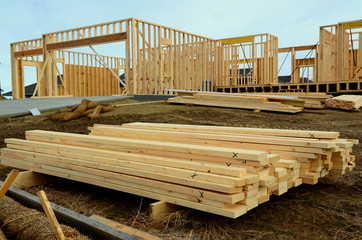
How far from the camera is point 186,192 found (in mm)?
3520

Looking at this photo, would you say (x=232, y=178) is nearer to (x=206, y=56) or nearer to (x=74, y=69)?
(x=206, y=56)

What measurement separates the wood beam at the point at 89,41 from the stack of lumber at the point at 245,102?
4.87 meters

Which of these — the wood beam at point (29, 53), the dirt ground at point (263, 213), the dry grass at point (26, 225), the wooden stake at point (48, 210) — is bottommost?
the dirt ground at point (263, 213)

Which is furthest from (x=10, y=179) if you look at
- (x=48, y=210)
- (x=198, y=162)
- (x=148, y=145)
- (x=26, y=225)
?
(x=198, y=162)

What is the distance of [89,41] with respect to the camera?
1725 cm

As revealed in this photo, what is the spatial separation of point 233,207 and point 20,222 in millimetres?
2231

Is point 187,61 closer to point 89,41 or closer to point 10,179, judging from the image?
point 89,41

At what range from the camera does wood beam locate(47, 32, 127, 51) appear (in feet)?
52.3

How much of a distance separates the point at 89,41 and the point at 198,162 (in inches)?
594

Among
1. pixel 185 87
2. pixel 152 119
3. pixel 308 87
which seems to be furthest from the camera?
pixel 185 87

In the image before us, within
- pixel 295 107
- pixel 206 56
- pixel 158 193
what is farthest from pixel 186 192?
pixel 206 56

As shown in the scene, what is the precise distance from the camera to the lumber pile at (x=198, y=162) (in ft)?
11.2

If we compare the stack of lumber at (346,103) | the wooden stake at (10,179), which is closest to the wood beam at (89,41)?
the stack of lumber at (346,103)

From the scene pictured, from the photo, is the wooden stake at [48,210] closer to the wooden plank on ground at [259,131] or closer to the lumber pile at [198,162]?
the lumber pile at [198,162]
